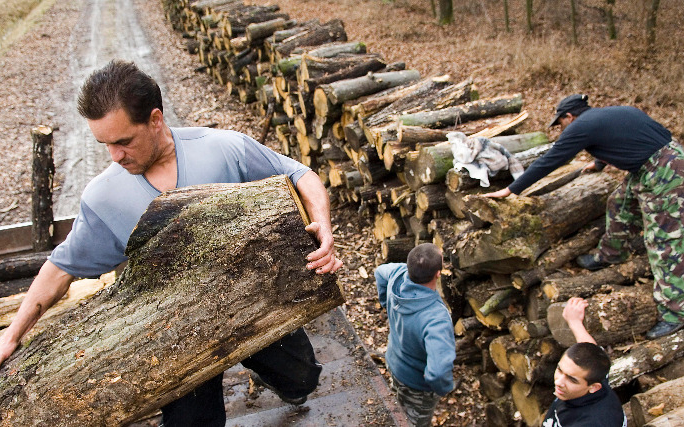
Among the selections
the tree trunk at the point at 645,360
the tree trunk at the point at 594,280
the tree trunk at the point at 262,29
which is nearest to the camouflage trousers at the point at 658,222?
the tree trunk at the point at 594,280

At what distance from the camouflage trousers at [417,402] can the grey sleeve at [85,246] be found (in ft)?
7.96

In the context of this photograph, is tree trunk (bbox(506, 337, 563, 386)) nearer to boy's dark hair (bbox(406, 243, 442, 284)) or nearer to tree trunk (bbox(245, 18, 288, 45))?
boy's dark hair (bbox(406, 243, 442, 284))

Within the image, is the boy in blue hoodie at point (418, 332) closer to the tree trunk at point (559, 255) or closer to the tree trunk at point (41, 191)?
the tree trunk at point (559, 255)

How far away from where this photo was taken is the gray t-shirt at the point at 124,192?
2.51 metres

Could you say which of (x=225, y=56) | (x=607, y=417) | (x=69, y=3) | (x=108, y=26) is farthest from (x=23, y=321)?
(x=69, y=3)

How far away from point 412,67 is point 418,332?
901 cm

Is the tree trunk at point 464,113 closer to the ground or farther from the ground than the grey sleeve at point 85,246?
closer to the ground

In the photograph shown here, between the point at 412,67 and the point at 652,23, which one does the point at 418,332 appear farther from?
the point at 652,23

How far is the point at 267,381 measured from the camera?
3.27 metres

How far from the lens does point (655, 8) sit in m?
10.5

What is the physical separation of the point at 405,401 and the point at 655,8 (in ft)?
34.4

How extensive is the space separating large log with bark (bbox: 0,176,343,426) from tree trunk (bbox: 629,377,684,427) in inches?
92.3

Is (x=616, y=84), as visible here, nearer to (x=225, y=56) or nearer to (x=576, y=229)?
(x=576, y=229)

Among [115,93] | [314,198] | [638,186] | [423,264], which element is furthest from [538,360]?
[115,93]
